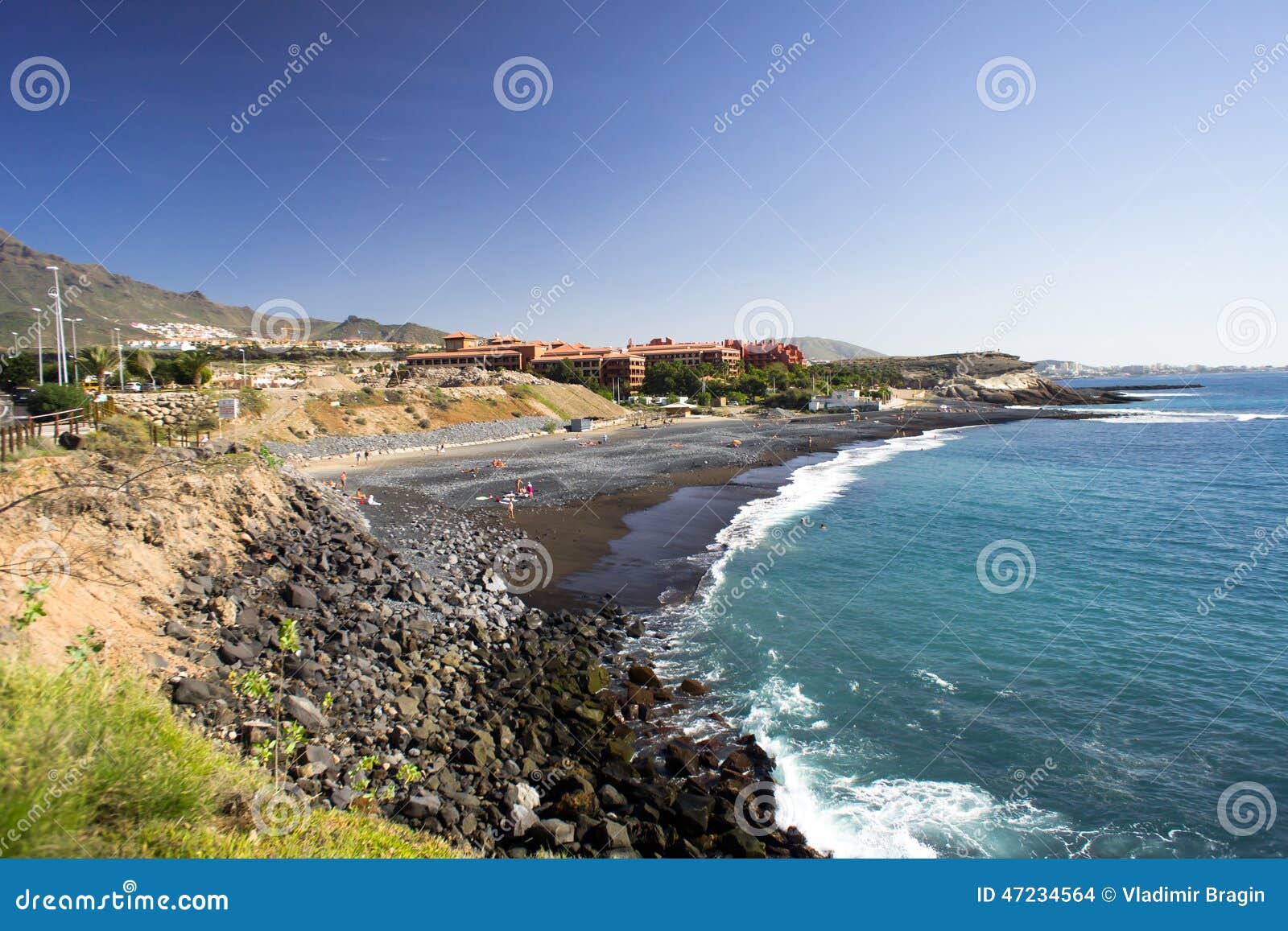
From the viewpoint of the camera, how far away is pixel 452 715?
9883 millimetres

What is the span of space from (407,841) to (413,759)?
10.2 ft

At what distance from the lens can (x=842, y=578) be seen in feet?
64.4

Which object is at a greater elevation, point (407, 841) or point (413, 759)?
point (407, 841)

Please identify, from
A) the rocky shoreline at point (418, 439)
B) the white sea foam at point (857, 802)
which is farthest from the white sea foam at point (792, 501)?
the rocky shoreline at point (418, 439)

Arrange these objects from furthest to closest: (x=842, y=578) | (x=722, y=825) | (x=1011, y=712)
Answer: (x=842, y=578) < (x=1011, y=712) < (x=722, y=825)

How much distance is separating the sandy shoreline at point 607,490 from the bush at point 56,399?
30.3ft

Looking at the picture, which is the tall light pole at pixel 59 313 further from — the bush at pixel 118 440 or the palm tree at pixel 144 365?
the palm tree at pixel 144 365

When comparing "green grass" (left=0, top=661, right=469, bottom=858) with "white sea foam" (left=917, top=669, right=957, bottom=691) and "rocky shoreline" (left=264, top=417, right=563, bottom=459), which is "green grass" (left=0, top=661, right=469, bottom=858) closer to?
"white sea foam" (left=917, top=669, right=957, bottom=691)

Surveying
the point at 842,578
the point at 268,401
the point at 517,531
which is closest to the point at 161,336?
the point at 268,401

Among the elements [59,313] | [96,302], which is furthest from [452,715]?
[96,302]

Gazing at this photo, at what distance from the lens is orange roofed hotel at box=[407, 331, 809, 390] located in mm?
104062

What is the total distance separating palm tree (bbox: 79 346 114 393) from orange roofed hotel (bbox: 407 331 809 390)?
50.7 m

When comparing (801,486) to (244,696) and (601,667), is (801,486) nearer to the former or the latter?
(601,667)

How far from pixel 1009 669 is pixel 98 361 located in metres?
39.4
